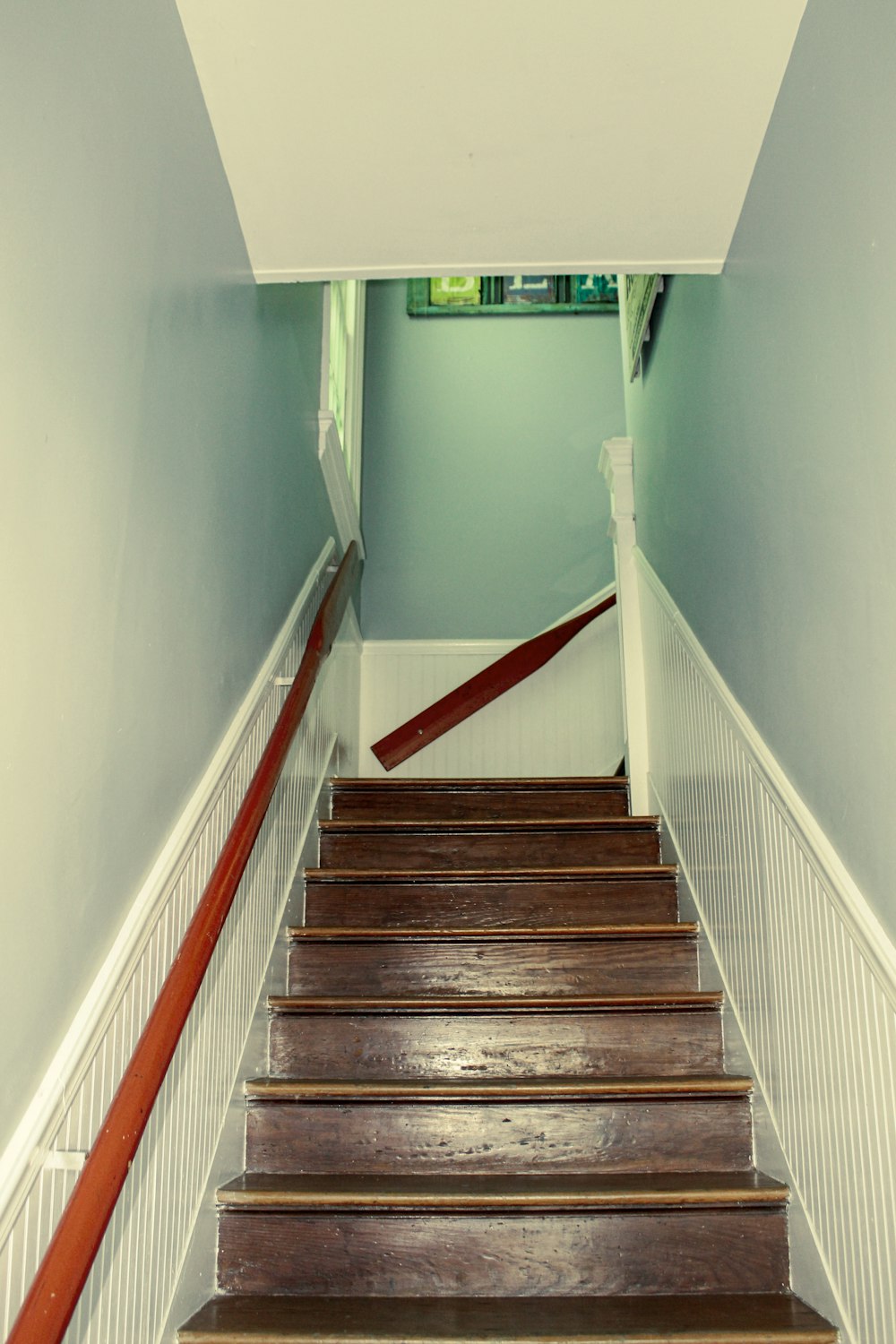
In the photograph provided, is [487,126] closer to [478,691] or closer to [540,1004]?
[540,1004]

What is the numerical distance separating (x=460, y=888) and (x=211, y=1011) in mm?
1019

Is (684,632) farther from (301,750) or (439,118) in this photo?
(439,118)

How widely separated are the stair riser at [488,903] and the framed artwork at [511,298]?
318 cm

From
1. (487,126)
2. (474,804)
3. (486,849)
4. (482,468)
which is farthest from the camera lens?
(482,468)

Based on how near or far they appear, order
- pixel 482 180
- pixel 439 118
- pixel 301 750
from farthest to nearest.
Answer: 1. pixel 301 750
2. pixel 482 180
3. pixel 439 118

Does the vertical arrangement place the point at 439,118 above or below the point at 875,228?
above

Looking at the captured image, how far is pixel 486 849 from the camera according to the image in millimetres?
3158

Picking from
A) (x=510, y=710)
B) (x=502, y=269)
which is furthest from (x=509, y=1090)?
(x=510, y=710)

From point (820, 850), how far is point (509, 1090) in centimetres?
86

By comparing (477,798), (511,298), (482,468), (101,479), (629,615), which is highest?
(511,298)

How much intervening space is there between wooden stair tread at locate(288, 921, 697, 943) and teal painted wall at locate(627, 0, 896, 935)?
26.4 inches

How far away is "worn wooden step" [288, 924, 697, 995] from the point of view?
261 centimetres

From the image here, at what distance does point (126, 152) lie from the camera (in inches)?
62.6

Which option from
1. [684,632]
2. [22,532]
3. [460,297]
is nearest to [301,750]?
[684,632]
